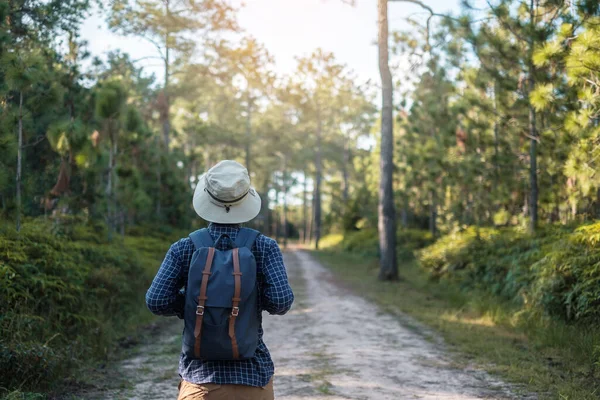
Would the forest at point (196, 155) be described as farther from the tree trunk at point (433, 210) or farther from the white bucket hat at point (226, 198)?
the white bucket hat at point (226, 198)

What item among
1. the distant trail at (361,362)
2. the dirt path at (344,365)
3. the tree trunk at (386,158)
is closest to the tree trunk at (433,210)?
the tree trunk at (386,158)

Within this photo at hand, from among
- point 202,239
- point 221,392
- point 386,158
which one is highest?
point 386,158

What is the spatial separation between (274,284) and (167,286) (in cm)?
51

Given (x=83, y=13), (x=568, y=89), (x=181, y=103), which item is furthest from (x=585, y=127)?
(x=181, y=103)

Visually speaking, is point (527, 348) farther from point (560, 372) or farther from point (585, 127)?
point (585, 127)

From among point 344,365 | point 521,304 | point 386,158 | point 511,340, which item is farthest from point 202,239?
point 386,158

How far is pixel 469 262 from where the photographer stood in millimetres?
16438

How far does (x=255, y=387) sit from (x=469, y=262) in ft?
46.2

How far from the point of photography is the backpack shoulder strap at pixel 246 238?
3.15 metres

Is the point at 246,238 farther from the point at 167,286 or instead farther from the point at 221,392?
the point at 221,392

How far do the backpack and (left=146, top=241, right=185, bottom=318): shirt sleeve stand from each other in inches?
6.3

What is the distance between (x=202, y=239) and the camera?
315 centimetres

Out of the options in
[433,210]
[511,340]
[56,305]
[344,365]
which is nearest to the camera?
[344,365]

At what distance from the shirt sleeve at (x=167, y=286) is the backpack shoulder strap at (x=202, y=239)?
3.4 inches
